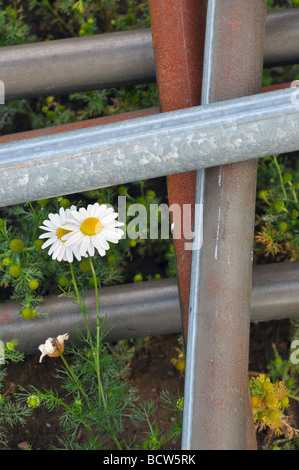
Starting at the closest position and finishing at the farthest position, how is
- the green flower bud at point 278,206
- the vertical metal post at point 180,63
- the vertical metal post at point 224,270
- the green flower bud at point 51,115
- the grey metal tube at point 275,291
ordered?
the vertical metal post at point 224,270
the vertical metal post at point 180,63
the grey metal tube at point 275,291
the green flower bud at point 278,206
the green flower bud at point 51,115

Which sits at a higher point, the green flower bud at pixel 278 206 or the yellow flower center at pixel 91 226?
the green flower bud at pixel 278 206

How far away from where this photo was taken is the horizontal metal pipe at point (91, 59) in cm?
180

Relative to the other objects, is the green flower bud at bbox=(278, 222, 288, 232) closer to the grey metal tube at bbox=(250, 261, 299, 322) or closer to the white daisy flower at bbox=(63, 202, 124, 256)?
the grey metal tube at bbox=(250, 261, 299, 322)

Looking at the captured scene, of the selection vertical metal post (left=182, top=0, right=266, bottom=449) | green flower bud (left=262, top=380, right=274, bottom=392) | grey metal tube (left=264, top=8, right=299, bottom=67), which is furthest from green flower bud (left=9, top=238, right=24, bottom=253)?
grey metal tube (left=264, top=8, right=299, bottom=67)

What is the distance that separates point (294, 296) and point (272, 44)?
87 centimetres

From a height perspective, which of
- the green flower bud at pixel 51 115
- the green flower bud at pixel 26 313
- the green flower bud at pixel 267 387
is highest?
the green flower bud at pixel 51 115

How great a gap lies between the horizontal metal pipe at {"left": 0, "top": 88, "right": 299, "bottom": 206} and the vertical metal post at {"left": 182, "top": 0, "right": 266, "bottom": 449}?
0.13m

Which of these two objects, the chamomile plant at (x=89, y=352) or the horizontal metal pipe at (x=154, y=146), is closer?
the horizontal metal pipe at (x=154, y=146)

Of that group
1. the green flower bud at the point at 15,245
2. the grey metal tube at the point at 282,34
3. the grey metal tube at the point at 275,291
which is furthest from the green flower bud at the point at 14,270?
the grey metal tube at the point at 282,34

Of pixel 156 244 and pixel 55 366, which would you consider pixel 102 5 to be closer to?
pixel 156 244

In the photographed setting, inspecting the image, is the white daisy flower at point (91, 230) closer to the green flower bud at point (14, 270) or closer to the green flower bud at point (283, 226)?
the green flower bud at point (14, 270)

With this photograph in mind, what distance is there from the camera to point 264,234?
207 cm

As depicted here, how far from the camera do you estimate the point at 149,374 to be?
2168mm
